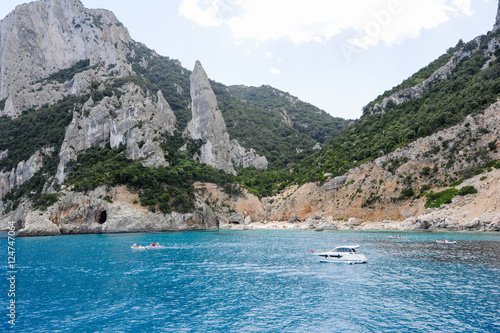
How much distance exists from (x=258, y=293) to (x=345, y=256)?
15172 mm

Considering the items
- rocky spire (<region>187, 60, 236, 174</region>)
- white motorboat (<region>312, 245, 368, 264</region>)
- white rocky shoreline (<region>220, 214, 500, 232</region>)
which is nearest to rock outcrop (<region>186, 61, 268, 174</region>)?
rocky spire (<region>187, 60, 236, 174</region>)

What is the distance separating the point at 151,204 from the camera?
79562 millimetres

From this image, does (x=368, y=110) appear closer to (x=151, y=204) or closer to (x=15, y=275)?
(x=151, y=204)

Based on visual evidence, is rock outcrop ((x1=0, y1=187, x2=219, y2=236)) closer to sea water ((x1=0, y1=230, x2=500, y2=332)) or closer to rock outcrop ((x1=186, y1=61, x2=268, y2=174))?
sea water ((x1=0, y1=230, x2=500, y2=332))

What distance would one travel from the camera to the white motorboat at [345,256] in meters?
32.3

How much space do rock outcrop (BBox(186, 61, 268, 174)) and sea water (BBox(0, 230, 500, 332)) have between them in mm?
80756

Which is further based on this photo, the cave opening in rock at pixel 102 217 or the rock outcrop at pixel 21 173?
the rock outcrop at pixel 21 173

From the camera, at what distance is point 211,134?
11850 cm

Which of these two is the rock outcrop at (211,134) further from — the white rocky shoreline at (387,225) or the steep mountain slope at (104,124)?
the white rocky shoreline at (387,225)

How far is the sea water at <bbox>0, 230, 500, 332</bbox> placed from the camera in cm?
1597

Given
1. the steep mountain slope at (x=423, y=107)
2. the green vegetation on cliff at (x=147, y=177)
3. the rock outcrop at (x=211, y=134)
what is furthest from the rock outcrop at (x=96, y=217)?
the steep mountain slope at (x=423, y=107)

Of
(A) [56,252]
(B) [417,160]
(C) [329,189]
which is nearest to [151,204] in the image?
(A) [56,252]

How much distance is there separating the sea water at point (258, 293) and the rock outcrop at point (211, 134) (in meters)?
80.8

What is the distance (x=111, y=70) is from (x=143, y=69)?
28676 millimetres
